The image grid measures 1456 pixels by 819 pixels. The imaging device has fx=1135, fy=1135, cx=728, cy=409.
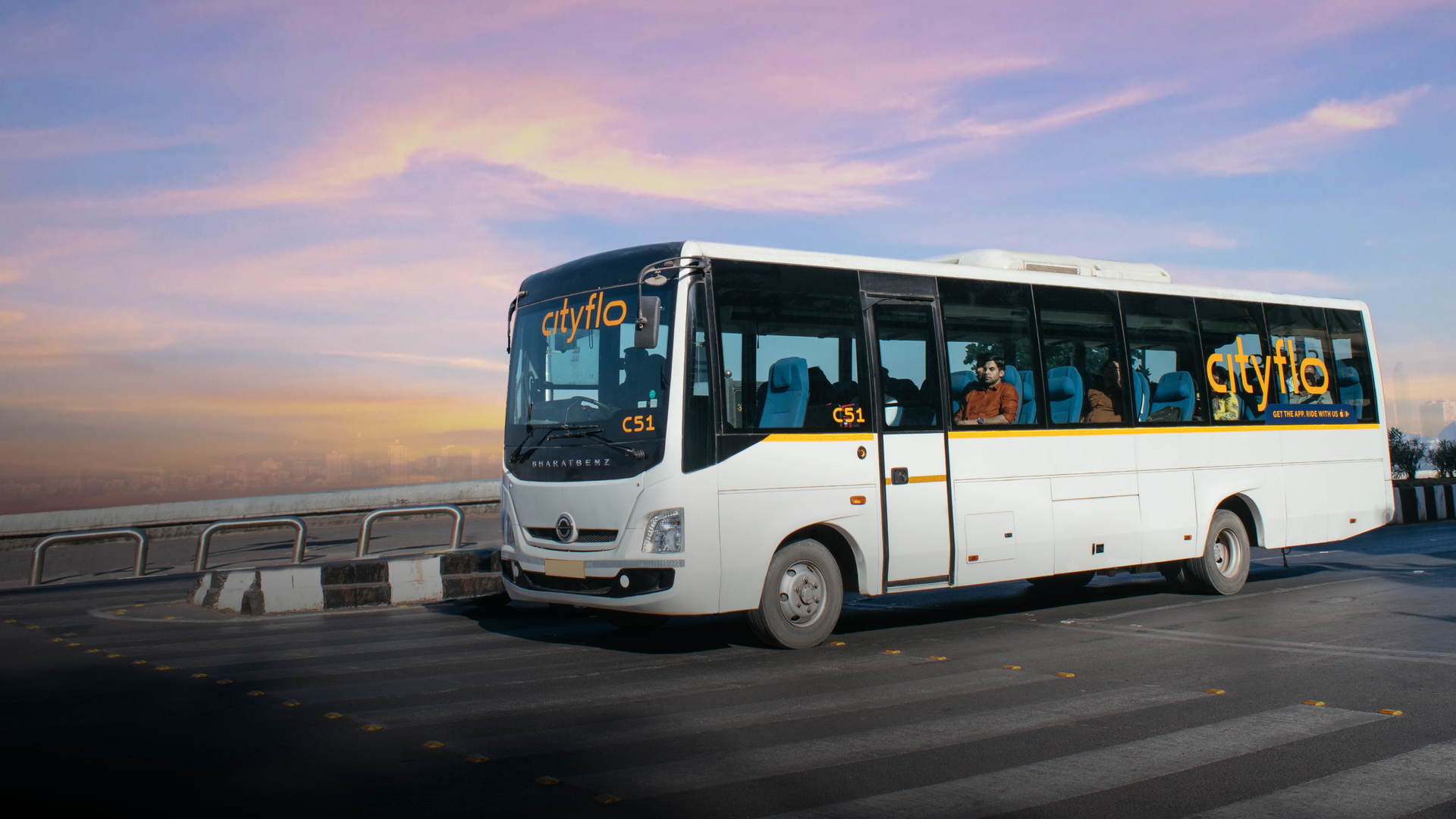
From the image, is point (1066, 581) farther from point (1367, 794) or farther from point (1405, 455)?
point (1405, 455)

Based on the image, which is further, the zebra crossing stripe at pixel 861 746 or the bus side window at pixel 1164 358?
the bus side window at pixel 1164 358

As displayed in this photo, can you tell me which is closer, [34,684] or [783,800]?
[783,800]

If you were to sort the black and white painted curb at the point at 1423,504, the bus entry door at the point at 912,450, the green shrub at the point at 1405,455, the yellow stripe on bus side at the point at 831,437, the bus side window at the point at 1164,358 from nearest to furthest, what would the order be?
the yellow stripe on bus side at the point at 831,437 < the bus entry door at the point at 912,450 < the bus side window at the point at 1164,358 < the black and white painted curb at the point at 1423,504 < the green shrub at the point at 1405,455

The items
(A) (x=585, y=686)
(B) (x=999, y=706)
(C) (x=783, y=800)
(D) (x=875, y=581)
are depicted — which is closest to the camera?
(C) (x=783, y=800)

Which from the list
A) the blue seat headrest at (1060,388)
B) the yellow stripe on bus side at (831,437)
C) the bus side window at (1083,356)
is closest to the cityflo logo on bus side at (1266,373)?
the bus side window at (1083,356)

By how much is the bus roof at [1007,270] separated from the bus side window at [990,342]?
0.14 m

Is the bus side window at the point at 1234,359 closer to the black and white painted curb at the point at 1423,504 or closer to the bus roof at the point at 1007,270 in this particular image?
the bus roof at the point at 1007,270

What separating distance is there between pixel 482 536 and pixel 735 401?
1431cm

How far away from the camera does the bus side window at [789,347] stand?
859 centimetres

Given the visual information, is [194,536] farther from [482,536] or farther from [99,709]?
[99,709]

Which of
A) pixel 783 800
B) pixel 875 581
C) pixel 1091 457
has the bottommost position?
pixel 783 800

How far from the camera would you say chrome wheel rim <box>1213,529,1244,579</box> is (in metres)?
12.2

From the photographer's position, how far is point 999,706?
6.67 meters

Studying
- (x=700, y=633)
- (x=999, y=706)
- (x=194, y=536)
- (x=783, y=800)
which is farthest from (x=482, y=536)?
(x=783, y=800)
